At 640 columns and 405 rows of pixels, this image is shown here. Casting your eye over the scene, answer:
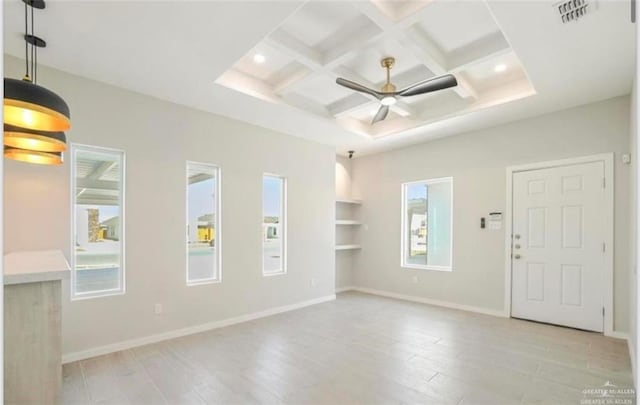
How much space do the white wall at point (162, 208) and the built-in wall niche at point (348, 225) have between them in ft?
4.09

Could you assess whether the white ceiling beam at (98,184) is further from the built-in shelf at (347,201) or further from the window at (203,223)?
the built-in shelf at (347,201)

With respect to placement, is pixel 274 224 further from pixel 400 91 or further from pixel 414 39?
pixel 414 39

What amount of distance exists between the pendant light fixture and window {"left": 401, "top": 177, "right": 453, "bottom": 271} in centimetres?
516

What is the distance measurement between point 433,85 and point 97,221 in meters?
3.77

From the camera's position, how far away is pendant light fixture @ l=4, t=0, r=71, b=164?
174cm

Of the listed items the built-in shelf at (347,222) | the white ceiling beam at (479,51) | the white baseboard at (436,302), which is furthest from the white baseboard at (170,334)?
the white ceiling beam at (479,51)

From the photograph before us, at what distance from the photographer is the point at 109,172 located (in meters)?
3.74

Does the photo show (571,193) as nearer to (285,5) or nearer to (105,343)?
(285,5)

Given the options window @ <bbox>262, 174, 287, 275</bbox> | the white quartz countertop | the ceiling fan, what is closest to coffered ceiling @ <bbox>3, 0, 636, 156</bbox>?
the ceiling fan

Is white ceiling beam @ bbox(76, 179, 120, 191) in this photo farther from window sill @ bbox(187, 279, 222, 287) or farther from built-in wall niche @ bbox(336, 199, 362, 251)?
built-in wall niche @ bbox(336, 199, 362, 251)

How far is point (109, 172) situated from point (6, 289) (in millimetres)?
2267

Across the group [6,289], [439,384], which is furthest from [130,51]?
[439,384]

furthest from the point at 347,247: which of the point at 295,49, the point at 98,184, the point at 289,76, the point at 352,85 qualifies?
the point at 98,184

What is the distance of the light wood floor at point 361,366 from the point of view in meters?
2.64
